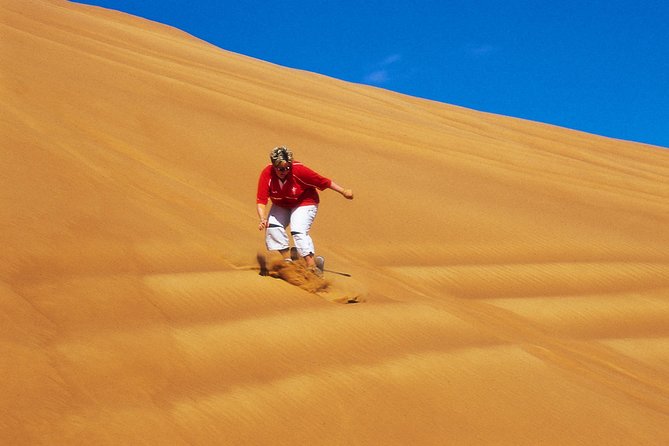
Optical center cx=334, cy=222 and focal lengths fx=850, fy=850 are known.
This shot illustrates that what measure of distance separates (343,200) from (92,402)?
6.25 meters

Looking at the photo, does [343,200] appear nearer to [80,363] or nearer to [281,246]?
[281,246]

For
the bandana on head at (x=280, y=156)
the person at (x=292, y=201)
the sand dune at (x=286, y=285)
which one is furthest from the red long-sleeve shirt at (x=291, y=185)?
the sand dune at (x=286, y=285)

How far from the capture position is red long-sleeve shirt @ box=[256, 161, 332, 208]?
641 cm

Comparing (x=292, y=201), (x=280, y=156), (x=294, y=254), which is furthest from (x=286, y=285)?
(x=280, y=156)

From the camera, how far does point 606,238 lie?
1059 cm

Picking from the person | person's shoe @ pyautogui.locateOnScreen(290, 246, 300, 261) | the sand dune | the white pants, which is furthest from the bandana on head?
the sand dune

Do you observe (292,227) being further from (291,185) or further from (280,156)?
(280,156)

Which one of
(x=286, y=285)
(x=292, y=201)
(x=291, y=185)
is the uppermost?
(x=291, y=185)

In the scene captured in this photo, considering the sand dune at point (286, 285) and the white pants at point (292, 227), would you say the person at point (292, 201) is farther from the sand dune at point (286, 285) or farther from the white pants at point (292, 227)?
the sand dune at point (286, 285)

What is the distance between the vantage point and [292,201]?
6.46 metres

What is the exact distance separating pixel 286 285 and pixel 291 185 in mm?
781

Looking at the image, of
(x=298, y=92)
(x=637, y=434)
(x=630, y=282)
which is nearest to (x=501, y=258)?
(x=630, y=282)

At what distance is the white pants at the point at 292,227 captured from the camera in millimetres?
6352

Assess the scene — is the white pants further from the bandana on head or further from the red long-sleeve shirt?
the bandana on head
